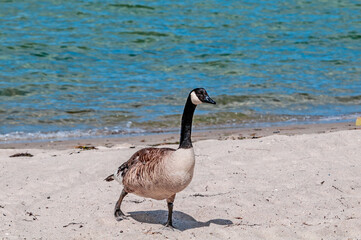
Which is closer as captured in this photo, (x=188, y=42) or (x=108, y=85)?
(x=108, y=85)

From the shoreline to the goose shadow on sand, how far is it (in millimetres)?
3696

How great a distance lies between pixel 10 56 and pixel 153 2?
1030 centimetres

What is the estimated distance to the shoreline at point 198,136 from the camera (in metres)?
10.3

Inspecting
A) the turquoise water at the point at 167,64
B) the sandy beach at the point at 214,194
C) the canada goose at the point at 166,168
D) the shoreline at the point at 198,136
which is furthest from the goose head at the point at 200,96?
the turquoise water at the point at 167,64

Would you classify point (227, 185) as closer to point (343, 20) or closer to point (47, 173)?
point (47, 173)

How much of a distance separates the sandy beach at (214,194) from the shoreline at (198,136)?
2.51 feet

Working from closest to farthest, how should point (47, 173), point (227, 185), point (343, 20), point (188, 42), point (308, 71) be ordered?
point (227, 185) → point (47, 173) → point (308, 71) → point (188, 42) → point (343, 20)

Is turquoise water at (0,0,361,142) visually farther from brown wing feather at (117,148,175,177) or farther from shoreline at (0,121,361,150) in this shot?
brown wing feather at (117,148,175,177)

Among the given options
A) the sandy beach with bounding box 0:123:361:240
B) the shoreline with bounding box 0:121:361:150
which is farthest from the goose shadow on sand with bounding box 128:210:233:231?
the shoreline with bounding box 0:121:361:150

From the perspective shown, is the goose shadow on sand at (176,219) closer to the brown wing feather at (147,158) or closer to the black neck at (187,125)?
the brown wing feather at (147,158)

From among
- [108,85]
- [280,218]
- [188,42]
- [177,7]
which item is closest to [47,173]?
[280,218]

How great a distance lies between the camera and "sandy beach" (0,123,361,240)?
5.69 meters

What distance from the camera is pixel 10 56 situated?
18.0 m

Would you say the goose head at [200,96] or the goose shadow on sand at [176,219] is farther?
the goose shadow on sand at [176,219]
